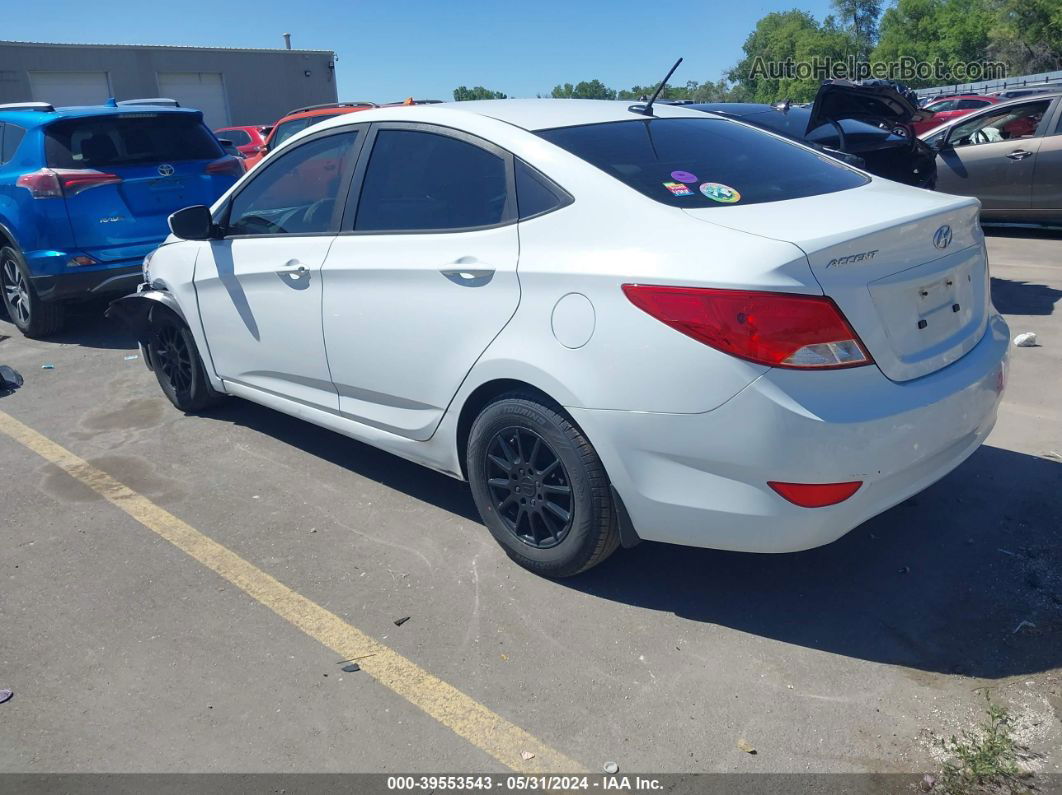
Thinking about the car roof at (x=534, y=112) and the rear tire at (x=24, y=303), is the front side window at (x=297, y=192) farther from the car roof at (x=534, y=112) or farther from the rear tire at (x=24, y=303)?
the rear tire at (x=24, y=303)

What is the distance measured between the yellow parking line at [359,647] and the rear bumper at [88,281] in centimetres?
281

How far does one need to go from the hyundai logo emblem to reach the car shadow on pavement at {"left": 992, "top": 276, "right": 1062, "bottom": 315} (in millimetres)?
4192

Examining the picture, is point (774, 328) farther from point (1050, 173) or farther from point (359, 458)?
point (1050, 173)

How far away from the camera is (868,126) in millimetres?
8055

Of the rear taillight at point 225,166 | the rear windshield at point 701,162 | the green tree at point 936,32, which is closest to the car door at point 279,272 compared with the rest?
the rear windshield at point 701,162

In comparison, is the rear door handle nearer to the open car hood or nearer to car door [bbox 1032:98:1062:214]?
the open car hood

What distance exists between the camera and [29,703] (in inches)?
118

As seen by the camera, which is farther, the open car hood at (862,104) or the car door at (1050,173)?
the car door at (1050,173)

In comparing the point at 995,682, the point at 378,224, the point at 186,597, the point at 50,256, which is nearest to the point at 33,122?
the point at 50,256

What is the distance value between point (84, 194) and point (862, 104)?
20.4 feet

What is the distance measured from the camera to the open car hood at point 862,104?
7.25m

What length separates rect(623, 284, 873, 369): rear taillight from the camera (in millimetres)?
2738

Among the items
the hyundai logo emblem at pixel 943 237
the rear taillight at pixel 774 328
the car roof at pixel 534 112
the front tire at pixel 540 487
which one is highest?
the car roof at pixel 534 112

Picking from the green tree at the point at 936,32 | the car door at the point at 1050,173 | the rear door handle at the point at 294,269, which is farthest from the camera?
the green tree at the point at 936,32
